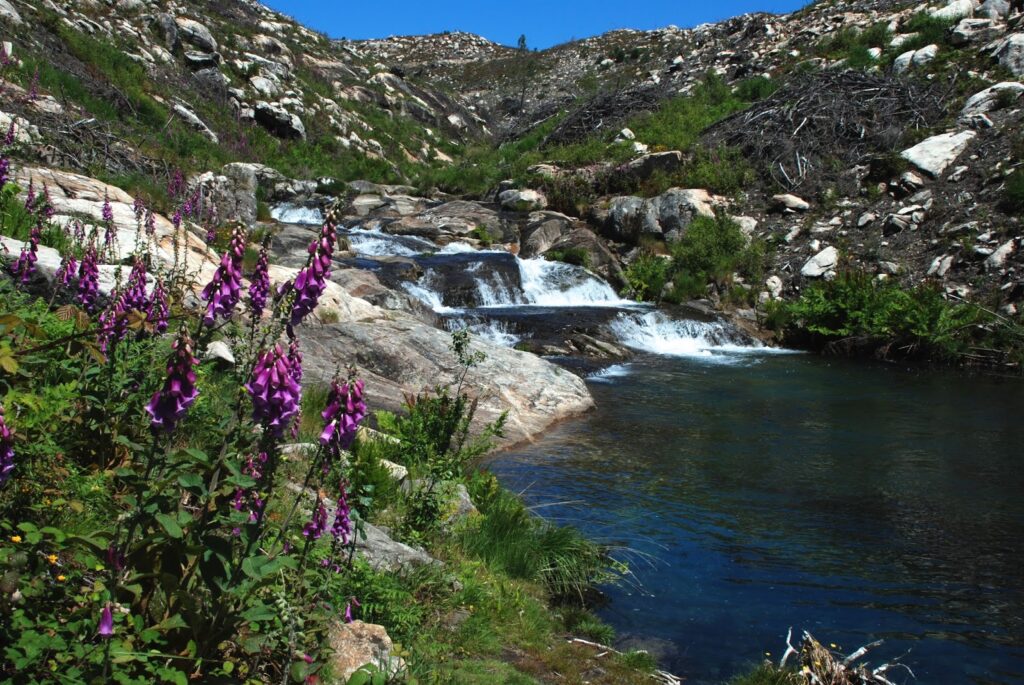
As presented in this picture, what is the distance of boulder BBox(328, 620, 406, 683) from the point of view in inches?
117

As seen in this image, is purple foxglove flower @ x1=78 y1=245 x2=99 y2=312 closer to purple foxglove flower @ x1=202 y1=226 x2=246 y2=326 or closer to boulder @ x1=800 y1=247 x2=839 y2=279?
purple foxglove flower @ x1=202 y1=226 x2=246 y2=326

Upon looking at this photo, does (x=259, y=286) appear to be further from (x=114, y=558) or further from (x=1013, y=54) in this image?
(x=1013, y=54)

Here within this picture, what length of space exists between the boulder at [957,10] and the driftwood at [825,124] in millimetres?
4873

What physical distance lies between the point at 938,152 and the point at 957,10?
450 inches

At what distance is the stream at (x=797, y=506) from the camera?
5305 mm

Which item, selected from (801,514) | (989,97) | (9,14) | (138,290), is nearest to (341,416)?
(138,290)

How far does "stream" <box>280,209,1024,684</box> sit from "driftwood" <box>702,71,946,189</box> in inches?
409

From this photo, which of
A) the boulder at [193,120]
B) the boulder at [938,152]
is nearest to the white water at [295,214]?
the boulder at [193,120]

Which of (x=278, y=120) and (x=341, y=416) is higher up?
(x=278, y=120)

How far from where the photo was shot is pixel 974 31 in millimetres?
26906

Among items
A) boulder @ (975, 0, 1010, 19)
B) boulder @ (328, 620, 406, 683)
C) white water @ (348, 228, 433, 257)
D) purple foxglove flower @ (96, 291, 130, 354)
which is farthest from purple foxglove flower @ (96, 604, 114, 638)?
boulder @ (975, 0, 1010, 19)

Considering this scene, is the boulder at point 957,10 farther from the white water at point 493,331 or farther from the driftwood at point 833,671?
the driftwood at point 833,671

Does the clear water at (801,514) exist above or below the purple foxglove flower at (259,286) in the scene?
below

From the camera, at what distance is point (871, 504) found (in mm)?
8008
